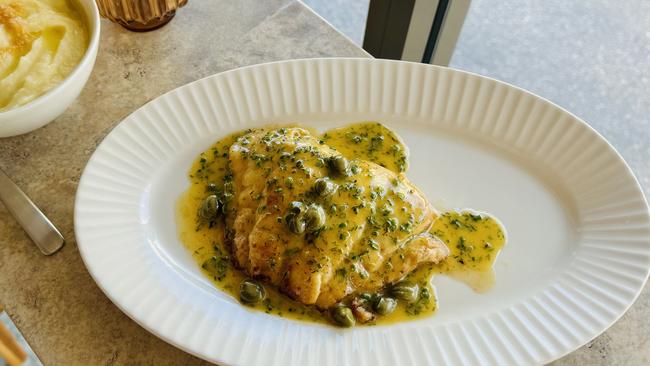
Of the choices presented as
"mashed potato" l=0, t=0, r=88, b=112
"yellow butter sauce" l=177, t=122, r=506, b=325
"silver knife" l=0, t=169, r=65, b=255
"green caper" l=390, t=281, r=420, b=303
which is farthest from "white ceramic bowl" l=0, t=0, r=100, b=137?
"green caper" l=390, t=281, r=420, b=303

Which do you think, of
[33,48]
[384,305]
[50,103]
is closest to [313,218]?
[384,305]

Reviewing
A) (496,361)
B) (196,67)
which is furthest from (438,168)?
(196,67)

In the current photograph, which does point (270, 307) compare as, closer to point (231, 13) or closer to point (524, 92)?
point (524, 92)

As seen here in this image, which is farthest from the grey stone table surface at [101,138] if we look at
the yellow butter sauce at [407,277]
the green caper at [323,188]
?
the green caper at [323,188]

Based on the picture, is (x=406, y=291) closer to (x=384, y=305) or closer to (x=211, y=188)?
(x=384, y=305)

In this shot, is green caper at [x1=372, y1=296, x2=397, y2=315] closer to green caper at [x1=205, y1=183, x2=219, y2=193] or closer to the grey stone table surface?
the grey stone table surface
